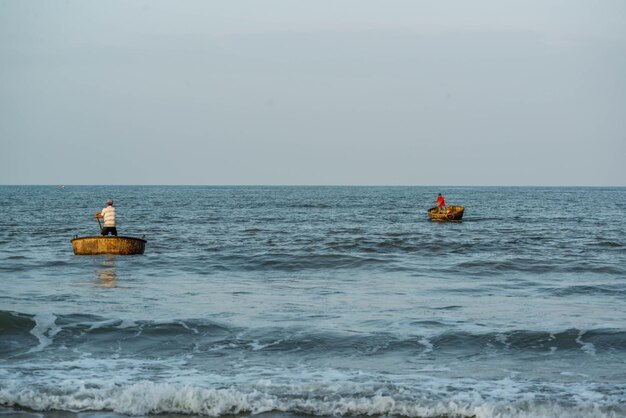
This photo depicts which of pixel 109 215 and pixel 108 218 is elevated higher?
pixel 109 215

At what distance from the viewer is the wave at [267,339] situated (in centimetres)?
1211

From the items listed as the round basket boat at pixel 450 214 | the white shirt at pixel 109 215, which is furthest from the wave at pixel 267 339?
the round basket boat at pixel 450 214

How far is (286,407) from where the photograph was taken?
909cm

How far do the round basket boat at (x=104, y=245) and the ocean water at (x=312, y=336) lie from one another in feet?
1.89

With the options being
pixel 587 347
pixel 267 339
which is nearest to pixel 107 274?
pixel 267 339

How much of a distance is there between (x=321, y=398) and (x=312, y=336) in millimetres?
3467

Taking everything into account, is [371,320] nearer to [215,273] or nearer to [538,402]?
[538,402]

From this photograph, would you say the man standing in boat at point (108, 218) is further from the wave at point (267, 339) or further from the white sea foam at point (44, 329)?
the wave at point (267, 339)

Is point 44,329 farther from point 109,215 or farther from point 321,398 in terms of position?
point 109,215

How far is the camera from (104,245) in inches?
1008

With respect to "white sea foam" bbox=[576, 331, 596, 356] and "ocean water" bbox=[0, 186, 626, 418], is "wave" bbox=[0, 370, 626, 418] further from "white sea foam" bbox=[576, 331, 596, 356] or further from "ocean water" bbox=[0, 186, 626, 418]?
"white sea foam" bbox=[576, 331, 596, 356]

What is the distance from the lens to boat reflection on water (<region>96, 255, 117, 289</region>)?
1906cm

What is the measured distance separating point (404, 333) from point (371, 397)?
3.87 meters

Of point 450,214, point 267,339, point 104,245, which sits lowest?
point 267,339
